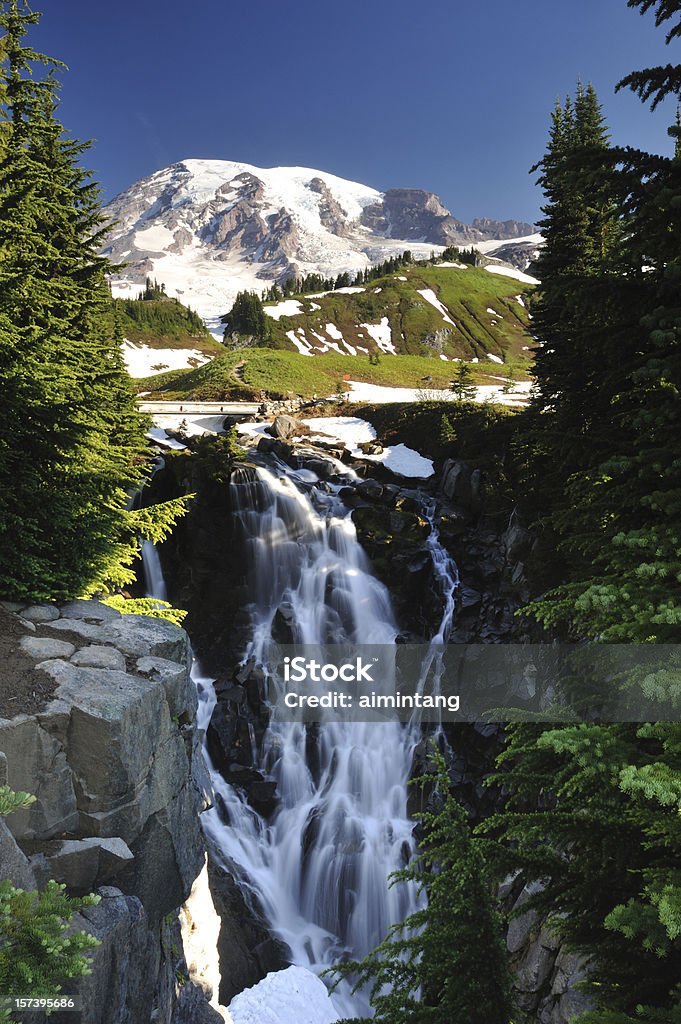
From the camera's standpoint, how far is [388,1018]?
4410 mm

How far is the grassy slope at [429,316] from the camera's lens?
108438 millimetres

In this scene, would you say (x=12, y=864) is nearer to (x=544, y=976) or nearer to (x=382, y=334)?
(x=544, y=976)

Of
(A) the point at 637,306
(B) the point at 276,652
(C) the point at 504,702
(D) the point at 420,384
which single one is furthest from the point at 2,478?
(D) the point at 420,384

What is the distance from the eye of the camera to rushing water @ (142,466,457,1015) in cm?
1586

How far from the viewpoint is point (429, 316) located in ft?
418

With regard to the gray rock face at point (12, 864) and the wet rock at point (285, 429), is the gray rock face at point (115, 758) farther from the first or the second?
the wet rock at point (285, 429)

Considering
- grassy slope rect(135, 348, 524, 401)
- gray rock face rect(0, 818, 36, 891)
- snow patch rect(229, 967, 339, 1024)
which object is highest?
grassy slope rect(135, 348, 524, 401)

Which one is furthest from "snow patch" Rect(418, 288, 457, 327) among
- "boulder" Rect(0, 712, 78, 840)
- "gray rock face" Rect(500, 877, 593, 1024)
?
"boulder" Rect(0, 712, 78, 840)

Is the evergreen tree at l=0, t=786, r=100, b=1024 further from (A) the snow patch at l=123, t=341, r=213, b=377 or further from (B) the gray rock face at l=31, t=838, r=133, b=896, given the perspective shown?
(A) the snow patch at l=123, t=341, r=213, b=377

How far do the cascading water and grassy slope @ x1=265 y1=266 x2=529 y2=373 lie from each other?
234 feet

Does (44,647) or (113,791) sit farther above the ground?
(44,647)

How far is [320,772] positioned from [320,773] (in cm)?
3

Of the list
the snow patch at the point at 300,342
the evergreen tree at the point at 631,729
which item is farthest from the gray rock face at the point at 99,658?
the snow patch at the point at 300,342

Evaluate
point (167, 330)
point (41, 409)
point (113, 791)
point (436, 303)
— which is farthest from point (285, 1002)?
point (436, 303)
